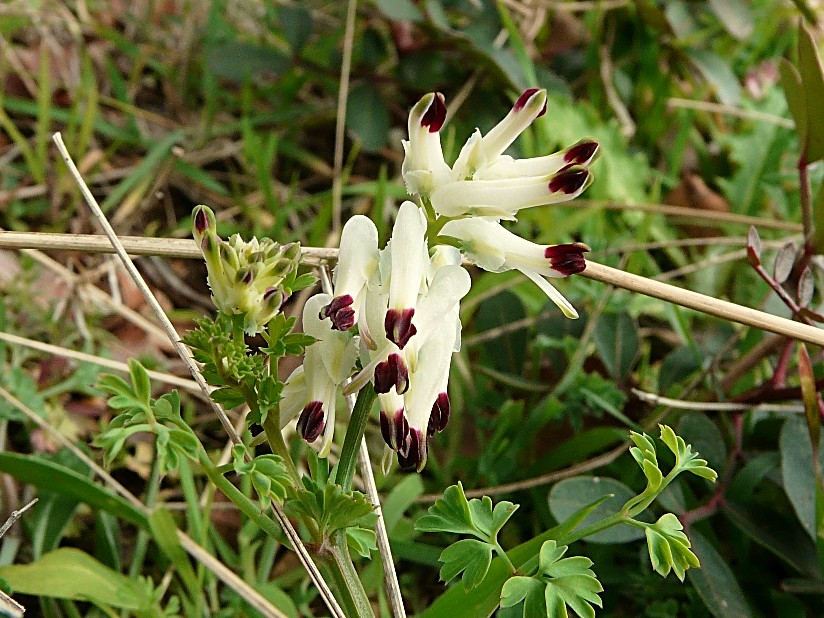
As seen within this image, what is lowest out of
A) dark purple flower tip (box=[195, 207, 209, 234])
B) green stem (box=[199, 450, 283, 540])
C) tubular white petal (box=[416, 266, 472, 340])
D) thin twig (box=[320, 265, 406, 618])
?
thin twig (box=[320, 265, 406, 618])

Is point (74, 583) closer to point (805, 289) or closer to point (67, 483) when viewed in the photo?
point (67, 483)

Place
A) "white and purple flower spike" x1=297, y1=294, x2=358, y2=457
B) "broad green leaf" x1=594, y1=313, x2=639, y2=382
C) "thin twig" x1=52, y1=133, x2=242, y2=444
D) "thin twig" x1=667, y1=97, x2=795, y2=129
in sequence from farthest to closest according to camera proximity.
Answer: "thin twig" x1=667, y1=97, x2=795, y2=129 → "broad green leaf" x1=594, y1=313, x2=639, y2=382 → "thin twig" x1=52, y1=133, x2=242, y2=444 → "white and purple flower spike" x1=297, y1=294, x2=358, y2=457

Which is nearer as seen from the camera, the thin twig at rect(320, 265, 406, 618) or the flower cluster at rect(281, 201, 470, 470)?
the flower cluster at rect(281, 201, 470, 470)

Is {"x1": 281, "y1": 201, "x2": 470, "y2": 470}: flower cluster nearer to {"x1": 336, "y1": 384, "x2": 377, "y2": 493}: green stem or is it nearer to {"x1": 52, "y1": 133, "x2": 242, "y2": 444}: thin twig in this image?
{"x1": 336, "y1": 384, "x2": 377, "y2": 493}: green stem

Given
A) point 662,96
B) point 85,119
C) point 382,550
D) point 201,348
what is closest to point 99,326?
point 85,119

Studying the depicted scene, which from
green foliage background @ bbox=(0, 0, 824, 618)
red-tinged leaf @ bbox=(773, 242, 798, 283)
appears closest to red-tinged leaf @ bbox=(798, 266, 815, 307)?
red-tinged leaf @ bbox=(773, 242, 798, 283)

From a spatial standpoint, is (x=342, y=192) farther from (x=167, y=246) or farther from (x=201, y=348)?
(x=201, y=348)
